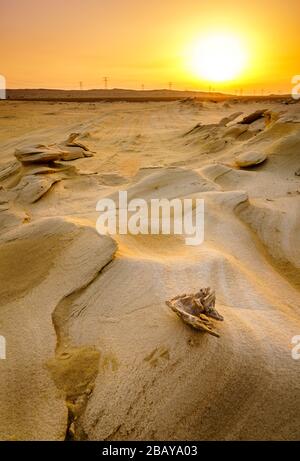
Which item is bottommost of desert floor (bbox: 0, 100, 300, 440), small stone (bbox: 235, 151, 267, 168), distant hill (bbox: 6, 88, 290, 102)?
desert floor (bbox: 0, 100, 300, 440)

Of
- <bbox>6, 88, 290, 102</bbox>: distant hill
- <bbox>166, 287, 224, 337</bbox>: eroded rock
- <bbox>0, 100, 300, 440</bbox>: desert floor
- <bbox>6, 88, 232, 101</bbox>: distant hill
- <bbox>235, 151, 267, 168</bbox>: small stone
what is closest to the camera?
<bbox>0, 100, 300, 440</bbox>: desert floor

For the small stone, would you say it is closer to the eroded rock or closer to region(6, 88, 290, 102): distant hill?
the eroded rock

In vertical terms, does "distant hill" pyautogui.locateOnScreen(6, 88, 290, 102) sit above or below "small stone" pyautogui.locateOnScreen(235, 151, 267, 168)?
above

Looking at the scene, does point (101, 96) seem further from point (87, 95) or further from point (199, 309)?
A: point (199, 309)

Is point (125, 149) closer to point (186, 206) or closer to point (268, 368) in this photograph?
point (186, 206)

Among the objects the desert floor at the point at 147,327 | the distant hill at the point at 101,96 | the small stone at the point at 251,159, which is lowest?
the desert floor at the point at 147,327

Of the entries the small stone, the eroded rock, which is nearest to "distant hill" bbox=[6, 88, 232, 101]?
the small stone

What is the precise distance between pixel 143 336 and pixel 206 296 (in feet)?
1.33

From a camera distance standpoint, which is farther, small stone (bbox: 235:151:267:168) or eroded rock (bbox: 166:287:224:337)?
small stone (bbox: 235:151:267:168)

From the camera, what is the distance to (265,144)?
5918 mm

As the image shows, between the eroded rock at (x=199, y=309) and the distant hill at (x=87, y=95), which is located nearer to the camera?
the eroded rock at (x=199, y=309)

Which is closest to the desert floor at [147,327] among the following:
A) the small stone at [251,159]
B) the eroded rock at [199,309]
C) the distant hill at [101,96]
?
the eroded rock at [199,309]

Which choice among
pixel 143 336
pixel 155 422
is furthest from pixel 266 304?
pixel 155 422

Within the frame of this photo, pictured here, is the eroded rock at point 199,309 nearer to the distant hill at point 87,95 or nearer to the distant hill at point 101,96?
the distant hill at point 101,96
